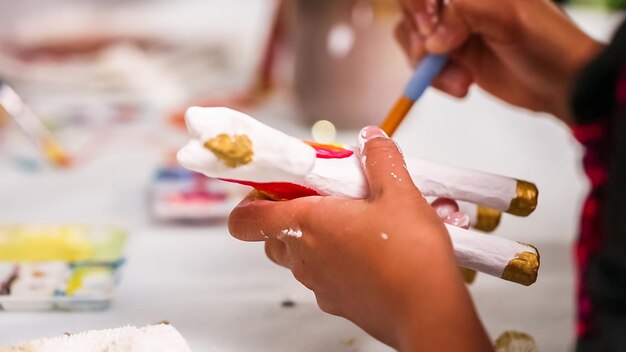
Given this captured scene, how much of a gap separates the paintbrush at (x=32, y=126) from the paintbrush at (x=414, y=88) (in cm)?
39

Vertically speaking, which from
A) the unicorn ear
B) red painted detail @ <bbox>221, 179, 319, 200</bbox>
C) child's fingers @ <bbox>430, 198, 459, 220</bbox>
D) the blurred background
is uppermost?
the unicorn ear

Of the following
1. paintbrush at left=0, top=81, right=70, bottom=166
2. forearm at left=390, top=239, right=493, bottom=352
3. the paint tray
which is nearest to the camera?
forearm at left=390, top=239, right=493, bottom=352

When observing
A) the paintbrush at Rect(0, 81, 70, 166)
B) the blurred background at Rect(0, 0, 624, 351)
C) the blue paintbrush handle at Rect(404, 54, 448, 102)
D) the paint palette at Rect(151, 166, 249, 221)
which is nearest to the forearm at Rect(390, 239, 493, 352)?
the blurred background at Rect(0, 0, 624, 351)

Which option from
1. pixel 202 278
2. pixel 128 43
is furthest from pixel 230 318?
pixel 128 43

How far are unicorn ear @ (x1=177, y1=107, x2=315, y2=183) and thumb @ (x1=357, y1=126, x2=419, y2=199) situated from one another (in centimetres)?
3

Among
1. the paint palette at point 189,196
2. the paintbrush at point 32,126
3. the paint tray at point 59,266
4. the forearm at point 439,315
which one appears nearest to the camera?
the forearm at point 439,315

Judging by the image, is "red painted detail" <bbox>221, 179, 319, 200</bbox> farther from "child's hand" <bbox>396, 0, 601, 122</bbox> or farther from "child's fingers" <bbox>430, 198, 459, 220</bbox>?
"child's hand" <bbox>396, 0, 601, 122</bbox>

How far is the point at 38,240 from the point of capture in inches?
22.8

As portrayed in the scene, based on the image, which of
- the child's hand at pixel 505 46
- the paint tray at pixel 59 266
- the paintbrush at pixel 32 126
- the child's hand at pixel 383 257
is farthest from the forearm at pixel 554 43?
the paintbrush at pixel 32 126

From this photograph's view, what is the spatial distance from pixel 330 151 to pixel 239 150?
0.18 ft

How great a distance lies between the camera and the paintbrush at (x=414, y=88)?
0.52 meters

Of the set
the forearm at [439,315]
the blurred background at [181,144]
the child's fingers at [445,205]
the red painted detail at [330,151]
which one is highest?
the red painted detail at [330,151]

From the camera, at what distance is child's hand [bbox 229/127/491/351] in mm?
333

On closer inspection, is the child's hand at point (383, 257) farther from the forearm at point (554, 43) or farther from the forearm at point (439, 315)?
the forearm at point (554, 43)
